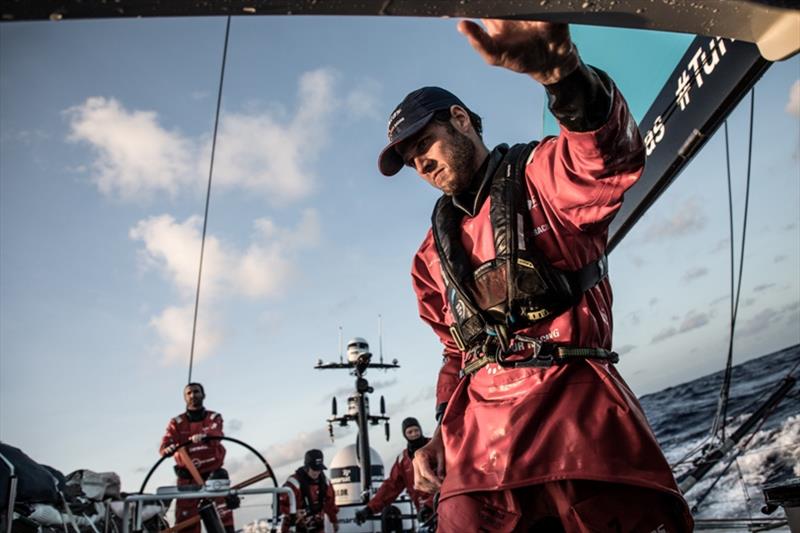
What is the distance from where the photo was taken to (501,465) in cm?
120

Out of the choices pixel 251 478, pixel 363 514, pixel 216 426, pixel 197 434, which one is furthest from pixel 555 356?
pixel 363 514

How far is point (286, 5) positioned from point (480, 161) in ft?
3.72

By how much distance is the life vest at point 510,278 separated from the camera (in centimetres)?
128

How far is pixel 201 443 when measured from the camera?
710cm

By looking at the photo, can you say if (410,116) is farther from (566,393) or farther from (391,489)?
(391,489)

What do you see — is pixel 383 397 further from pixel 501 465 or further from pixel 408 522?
pixel 501 465

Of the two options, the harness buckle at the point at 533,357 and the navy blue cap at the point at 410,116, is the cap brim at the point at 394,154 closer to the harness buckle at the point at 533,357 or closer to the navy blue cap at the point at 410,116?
the navy blue cap at the point at 410,116

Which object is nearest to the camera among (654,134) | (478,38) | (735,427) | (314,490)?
(478,38)

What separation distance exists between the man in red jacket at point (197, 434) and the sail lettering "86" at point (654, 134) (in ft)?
20.3

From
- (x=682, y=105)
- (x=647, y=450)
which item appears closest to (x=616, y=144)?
(x=647, y=450)

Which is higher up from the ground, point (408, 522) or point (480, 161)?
point (480, 161)

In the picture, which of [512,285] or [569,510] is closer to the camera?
[569,510]

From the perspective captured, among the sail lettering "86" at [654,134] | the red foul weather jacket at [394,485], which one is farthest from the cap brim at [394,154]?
the red foul weather jacket at [394,485]

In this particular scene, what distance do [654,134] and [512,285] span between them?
1.64 meters
